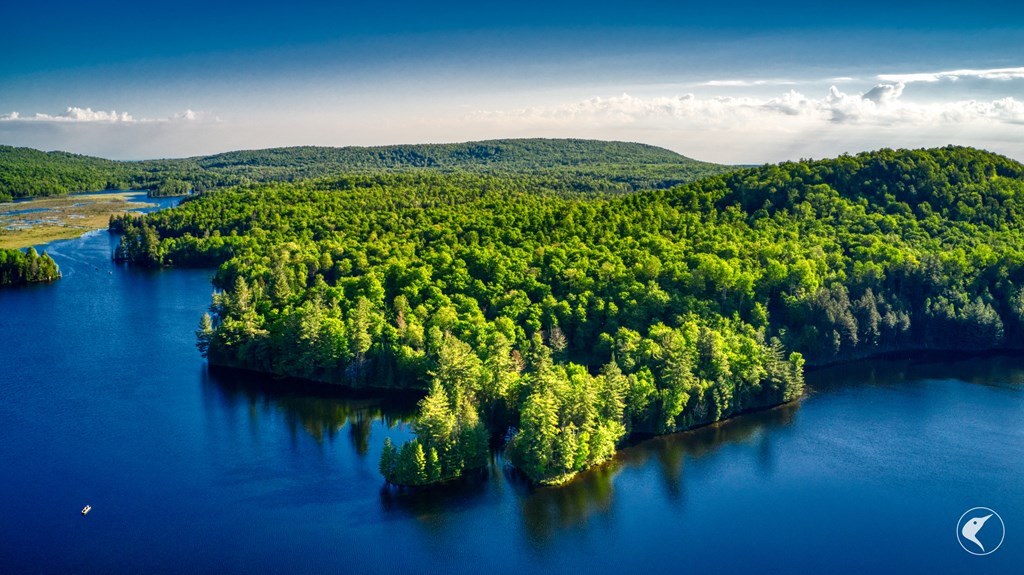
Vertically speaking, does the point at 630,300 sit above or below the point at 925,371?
above

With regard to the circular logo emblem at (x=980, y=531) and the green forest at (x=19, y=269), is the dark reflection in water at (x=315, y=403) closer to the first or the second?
the circular logo emblem at (x=980, y=531)

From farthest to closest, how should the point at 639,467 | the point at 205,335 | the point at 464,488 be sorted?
the point at 205,335
the point at 639,467
the point at 464,488

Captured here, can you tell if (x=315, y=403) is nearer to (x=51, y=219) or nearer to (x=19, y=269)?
(x=19, y=269)

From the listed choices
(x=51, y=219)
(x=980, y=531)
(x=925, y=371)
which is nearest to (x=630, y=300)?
(x=925, y=371)

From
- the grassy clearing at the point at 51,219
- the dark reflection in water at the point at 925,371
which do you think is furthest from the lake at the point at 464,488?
the grassy clearing at the point at 51,219

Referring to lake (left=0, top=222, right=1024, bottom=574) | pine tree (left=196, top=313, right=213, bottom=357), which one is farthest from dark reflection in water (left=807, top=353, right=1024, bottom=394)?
pine tree (left=196, top=313, right=213, bottom=357)

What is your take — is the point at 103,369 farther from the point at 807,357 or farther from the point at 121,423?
the point at 807,357

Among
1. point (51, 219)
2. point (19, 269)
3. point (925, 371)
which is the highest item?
point (51, 219)

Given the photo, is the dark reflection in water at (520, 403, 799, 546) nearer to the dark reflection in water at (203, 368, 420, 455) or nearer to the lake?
the lake
